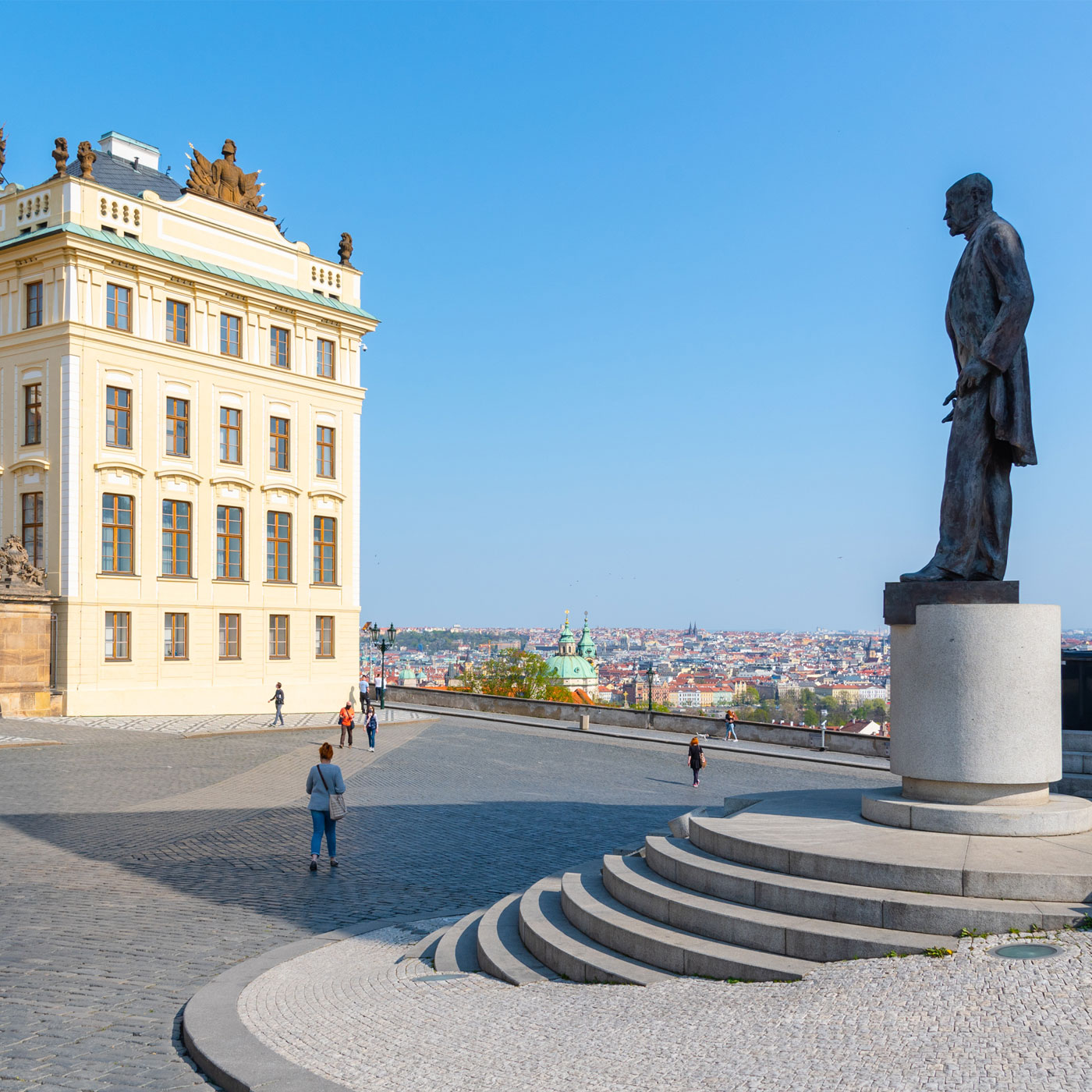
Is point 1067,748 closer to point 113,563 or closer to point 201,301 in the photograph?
point 113,563

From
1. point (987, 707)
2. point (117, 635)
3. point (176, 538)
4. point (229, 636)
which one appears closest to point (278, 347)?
point (176, 538)

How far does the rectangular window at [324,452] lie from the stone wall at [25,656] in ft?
41.0

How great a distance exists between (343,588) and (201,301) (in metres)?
12.4

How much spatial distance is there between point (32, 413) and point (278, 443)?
29.3 feet

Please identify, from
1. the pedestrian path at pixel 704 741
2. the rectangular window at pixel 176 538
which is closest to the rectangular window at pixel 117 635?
the rectangular window at pixel 176 538

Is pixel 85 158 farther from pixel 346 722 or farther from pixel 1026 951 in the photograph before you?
pixel 1026 951

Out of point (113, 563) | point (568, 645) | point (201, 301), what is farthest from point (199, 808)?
point (568, 645)

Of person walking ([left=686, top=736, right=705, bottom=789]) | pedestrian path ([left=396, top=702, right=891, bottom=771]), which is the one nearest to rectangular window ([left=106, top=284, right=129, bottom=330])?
pedestrian path ([left=396, top=702, right=891, bottom=771])

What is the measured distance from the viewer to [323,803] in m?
13.3

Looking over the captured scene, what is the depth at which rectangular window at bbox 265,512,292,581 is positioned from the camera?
41.5 metres

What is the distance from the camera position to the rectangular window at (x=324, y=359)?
4369cm

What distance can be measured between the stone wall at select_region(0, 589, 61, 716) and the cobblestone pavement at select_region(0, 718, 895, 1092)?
4643 mm

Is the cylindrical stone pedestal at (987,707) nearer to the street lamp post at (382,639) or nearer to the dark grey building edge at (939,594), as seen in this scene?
the dark grey building edge at (939,594)

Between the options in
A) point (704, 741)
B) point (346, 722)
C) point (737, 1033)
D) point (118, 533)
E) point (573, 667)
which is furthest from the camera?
point (573, 667)
